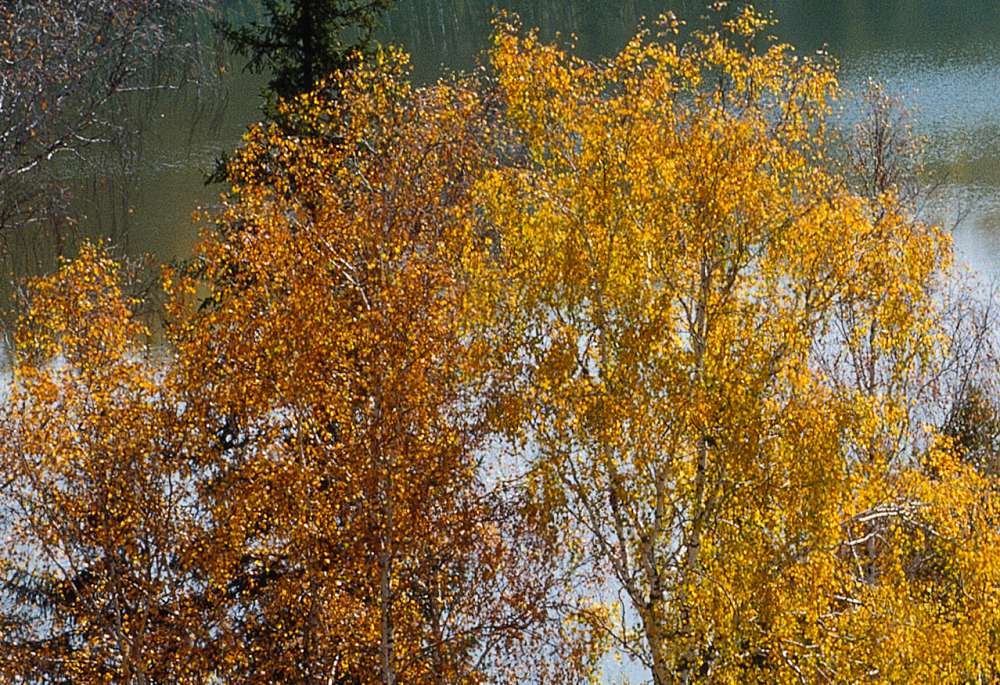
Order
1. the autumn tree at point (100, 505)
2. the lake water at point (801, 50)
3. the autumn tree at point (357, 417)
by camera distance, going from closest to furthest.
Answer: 1. the autumn tree at point (357, 417)
2. the autumn tree at point (100, 505)
3. the lake water at point (801, 50)

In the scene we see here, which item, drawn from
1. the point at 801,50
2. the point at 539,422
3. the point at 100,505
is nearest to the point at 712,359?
the point at 539,422

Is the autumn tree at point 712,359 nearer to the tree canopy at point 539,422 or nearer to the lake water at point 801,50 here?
the tree canopy at point 539,422

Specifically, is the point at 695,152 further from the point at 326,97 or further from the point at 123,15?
the point at 326,97

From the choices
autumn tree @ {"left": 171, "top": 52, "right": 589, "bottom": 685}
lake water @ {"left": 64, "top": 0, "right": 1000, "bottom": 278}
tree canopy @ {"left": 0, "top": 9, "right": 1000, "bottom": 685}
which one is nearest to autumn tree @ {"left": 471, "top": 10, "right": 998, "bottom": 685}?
tree canopy @ {"left": 0, "top": 9, "right": 1000, "bottom": 685}

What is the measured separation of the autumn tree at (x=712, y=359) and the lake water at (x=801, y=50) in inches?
272

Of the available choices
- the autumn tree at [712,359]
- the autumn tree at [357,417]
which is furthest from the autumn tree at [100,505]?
the autumn tree at [712,359]

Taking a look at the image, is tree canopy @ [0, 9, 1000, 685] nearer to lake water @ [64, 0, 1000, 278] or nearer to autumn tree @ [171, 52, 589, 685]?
autumn tree @ [171, 52, 589, 685]

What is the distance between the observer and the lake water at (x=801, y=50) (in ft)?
101

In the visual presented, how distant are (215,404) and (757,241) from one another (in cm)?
592

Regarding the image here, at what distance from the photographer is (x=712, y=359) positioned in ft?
43.7

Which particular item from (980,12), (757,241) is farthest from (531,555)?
(980,12)

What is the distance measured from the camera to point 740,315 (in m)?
13.4

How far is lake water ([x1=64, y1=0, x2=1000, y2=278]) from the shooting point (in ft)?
101

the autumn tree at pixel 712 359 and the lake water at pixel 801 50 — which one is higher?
the lake water at pixel 801 50
